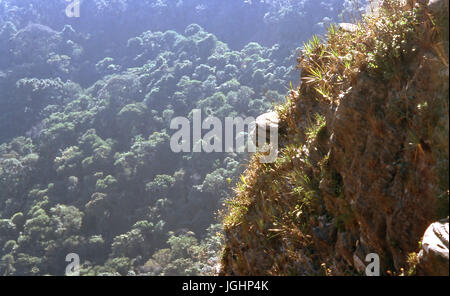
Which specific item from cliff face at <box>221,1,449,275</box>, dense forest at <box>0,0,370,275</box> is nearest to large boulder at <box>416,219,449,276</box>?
cliff face at <box>221,1,449,275</box>

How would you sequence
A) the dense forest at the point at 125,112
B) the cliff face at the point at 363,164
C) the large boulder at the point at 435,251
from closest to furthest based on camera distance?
the large boulder at the point at 435,251, the cliff face at the point at 363,164, the dense forest at the point at 125,112

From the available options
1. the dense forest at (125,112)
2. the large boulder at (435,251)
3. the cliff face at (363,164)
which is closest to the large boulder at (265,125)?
the cliff face at (363,164)

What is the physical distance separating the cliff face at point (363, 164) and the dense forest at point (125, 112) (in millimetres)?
13316

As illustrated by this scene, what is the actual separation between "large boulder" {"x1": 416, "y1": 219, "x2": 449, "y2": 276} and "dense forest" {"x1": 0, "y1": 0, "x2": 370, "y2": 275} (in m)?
15.4

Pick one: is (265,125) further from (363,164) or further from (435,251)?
(435,251)

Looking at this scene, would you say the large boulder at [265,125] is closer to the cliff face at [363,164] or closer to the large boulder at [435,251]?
the cliff face at [363,164]

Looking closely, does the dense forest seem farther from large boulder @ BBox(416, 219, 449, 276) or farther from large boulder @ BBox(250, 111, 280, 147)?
large boulder @ BBox(416, 219, 449, 276)

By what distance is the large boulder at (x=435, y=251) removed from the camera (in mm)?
2467

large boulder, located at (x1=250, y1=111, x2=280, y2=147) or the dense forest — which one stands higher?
the dense forest

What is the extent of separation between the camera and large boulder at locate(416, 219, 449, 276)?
2467 millimetres

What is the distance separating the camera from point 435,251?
2.50 meters

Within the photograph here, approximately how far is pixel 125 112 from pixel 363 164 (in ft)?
163

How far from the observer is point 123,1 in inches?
3228

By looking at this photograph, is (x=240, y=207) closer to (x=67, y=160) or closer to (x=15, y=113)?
(x=67, y=160)
